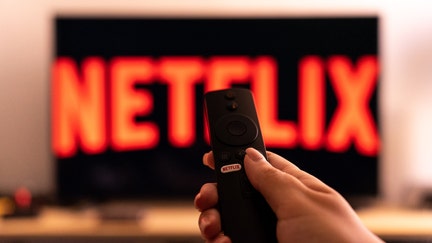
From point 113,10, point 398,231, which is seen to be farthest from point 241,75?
point 398,231

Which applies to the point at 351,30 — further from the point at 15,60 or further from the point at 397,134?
the point at 15,60

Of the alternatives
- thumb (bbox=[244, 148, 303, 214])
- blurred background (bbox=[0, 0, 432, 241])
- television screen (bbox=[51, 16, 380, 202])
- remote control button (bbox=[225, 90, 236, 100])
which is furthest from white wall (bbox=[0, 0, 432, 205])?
thumb (bbox=[244, 148, 303, 214])

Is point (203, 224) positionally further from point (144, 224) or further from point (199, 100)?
point (199, 100)

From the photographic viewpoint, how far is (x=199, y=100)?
1659 millimetres

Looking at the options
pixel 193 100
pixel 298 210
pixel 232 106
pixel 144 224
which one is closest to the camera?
pixel 298 210

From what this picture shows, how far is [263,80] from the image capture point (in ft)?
5.42

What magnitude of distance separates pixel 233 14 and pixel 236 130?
1092 mm

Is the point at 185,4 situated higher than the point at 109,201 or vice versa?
the point at 185,4

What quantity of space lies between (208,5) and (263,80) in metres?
0.35

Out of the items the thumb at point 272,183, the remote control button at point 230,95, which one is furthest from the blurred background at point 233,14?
the thumb at point 272,183

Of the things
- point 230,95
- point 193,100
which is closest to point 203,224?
point 230,95

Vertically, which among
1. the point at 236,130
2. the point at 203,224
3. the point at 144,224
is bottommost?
the point at 144,224

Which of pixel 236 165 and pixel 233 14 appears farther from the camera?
pixel 233 14

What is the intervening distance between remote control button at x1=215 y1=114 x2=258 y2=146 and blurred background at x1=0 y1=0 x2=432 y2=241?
42.6 inches
